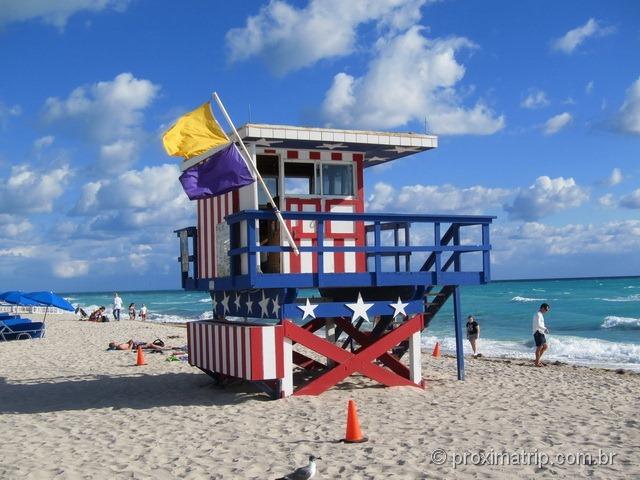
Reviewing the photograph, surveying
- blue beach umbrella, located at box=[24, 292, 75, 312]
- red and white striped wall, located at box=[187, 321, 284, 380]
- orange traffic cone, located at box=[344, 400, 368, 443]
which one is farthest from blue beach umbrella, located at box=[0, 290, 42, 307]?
orange traffic cone, located at box=[344, 400, 368, 443]

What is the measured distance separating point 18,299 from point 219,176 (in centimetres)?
2028

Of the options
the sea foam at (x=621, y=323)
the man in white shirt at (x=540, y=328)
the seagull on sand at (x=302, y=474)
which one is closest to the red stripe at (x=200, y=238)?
the seagull on sand at (x=302, y=474)

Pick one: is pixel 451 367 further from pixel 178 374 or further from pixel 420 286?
pixel 178 374

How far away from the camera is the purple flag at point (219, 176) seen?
37.1 ft

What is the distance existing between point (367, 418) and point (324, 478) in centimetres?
301

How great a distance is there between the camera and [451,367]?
698 inches

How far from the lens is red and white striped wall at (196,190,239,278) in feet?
42.4

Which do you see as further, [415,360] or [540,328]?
[540,328]

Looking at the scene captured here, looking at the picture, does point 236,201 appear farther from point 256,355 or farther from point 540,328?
point 540,328

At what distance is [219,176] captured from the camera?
11484 millimetres

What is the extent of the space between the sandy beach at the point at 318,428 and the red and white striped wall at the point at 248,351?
577 millimetres

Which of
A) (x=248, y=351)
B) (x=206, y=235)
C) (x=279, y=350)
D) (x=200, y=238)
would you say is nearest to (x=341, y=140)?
(x=206, y=235)

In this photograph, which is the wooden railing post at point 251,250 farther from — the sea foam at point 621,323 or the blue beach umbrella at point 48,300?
the sea foam at point 621,323

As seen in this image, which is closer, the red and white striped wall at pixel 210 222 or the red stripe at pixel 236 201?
the red stripe at pixel 236 201
